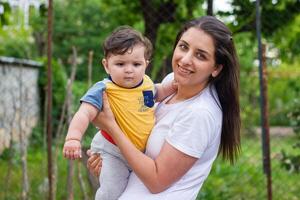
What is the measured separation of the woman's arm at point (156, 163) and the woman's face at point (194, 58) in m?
0.24

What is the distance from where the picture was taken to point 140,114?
225 cm

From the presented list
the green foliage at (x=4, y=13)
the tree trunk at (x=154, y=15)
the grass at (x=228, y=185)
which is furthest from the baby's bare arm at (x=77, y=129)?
the tree trunk at (x=154, y=15)

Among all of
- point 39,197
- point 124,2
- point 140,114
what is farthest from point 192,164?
point 124,2


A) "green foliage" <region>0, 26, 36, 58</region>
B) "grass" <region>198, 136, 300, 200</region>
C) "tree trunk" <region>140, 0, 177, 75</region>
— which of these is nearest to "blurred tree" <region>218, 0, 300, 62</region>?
"tree trunk" <region>140, 0, 177, 75</region>

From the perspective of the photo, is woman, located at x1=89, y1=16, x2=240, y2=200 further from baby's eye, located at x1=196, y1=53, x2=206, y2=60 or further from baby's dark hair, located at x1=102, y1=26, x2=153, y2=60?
baby's dark hair, located at x1=102, y1=26, x2=153, y2=60

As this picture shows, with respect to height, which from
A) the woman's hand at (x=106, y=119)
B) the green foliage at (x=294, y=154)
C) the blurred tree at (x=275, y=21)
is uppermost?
the blurred tree at (x=275, y=21)

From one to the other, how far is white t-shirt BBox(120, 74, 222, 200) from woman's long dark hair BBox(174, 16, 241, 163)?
0.05 m

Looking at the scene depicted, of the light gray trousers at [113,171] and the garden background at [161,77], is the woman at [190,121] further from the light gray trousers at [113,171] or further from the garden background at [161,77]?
the garden background at [161,77]

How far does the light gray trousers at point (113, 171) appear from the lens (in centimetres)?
227

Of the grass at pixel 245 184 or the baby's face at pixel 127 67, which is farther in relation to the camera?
the grass at pixel 245 184

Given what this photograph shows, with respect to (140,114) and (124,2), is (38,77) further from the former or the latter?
(140,114)

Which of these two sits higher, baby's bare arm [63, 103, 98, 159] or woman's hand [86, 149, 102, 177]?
baby's bare arm [63, 103, 98, 159]

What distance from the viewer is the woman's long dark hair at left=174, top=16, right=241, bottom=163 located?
2135mm

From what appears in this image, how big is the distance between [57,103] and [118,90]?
8716 mm
